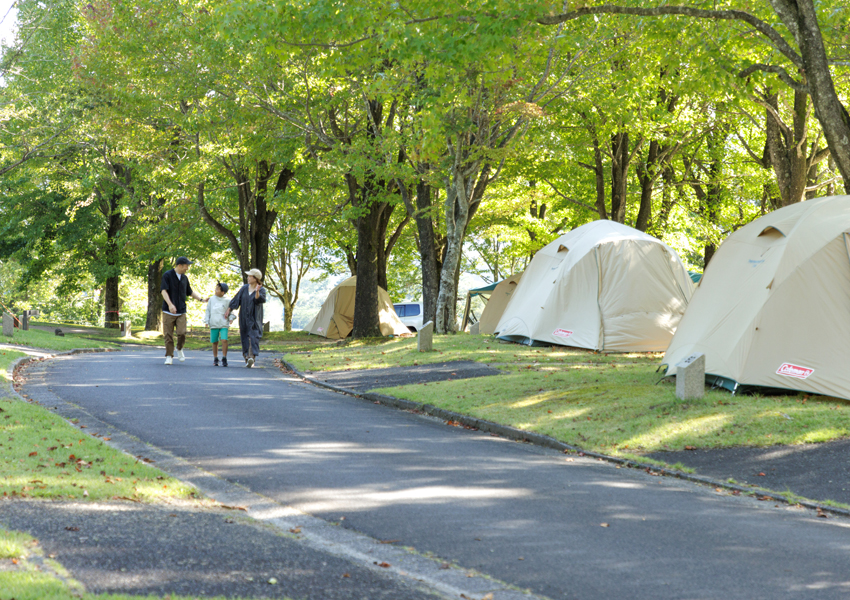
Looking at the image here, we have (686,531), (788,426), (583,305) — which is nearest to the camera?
(686,531)

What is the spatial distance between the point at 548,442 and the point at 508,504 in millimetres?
3078

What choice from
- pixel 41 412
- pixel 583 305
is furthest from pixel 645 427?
pixel 583 305

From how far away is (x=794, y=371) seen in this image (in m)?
10.0

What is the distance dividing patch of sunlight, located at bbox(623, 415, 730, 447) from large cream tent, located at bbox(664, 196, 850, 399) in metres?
1.51

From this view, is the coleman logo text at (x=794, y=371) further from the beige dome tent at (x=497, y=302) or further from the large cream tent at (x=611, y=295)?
the beige dome tent at (x=497, y=302)

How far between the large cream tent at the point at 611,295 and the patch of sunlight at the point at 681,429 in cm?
834

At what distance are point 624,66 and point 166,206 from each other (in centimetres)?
1741

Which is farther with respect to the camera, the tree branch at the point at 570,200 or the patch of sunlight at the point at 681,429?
the tree branch at the point at 570,200

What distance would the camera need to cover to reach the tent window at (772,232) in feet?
36.4

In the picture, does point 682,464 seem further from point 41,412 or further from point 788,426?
point 41,412

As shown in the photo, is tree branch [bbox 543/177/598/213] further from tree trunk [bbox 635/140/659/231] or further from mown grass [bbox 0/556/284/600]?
mown grass [bbox 0/556/284/600]

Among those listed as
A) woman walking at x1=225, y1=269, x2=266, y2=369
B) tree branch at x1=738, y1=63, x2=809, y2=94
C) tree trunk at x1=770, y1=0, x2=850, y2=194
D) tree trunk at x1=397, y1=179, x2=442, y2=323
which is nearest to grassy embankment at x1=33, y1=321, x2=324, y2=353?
tree trunk at x1=397, y1=179, x2=442, y2=323

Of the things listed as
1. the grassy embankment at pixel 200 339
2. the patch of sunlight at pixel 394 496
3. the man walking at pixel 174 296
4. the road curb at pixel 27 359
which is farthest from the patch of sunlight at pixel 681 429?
the grassy embankment at pixel 200 339

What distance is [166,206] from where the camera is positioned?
2867 centimetres
